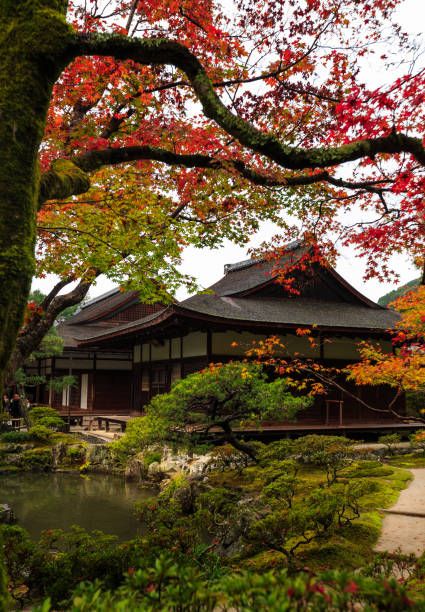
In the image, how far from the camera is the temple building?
51.5 ft

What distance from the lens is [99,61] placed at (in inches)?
305

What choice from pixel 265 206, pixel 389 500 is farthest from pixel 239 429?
pixel 265 206

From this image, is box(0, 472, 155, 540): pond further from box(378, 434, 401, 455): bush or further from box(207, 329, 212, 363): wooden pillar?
box(378, 434, 401, 455): bush

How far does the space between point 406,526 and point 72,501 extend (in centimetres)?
809

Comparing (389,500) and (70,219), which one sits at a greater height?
(70,219)

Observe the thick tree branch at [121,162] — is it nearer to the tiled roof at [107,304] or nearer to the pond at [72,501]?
the pond at [72,501]

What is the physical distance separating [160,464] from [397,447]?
24.1ft

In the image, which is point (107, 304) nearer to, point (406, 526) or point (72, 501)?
point (72, 501)

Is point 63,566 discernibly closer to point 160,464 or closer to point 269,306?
point 160,464

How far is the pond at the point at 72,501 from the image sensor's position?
1006cm

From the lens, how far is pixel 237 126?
438 centimetres

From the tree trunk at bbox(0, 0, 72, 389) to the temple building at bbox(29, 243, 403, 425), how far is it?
30.1 ft

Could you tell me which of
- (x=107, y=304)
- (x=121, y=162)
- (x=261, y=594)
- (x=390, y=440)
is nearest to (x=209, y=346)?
(x=390, y=440)

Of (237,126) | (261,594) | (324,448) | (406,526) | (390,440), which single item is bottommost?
(406,526)
